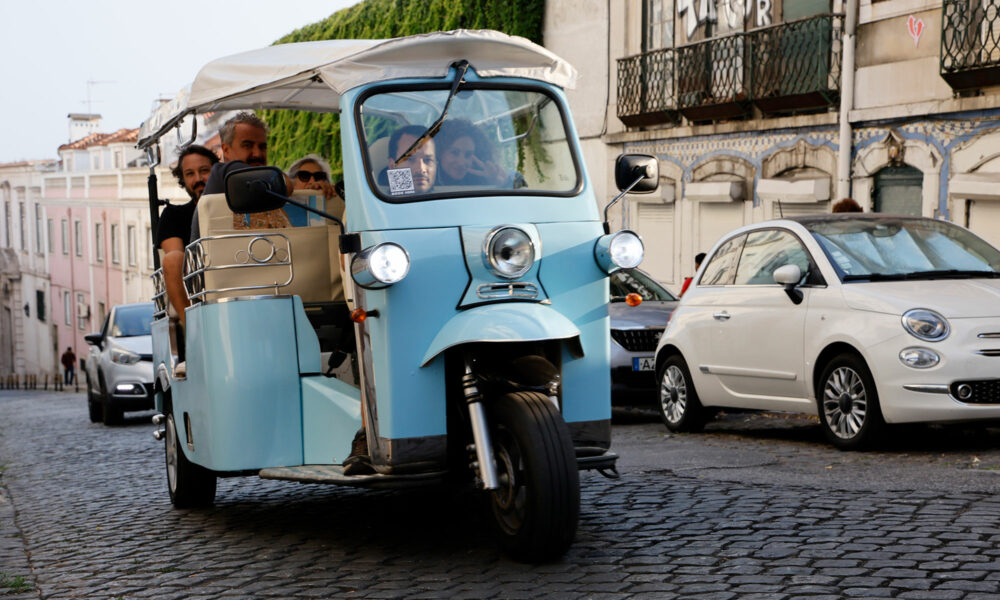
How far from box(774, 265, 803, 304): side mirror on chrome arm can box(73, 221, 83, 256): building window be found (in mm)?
57553

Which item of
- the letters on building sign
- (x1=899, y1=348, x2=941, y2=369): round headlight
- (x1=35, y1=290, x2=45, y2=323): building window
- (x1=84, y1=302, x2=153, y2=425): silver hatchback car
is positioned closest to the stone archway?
the letters on building sign

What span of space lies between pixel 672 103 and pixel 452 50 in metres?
17.3

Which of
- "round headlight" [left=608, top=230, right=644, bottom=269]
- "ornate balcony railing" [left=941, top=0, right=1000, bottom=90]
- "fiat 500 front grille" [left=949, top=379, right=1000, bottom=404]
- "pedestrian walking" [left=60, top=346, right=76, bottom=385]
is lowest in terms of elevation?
"pedestrian walking" [left=60, top=346, right=76, bottom=385]

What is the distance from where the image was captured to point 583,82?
87.6 ft

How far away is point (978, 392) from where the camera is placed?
9.30 metres

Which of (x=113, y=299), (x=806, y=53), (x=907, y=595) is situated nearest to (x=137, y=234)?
(x=113, y=299)

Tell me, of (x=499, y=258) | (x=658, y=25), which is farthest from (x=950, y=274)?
(x=658, y=25)

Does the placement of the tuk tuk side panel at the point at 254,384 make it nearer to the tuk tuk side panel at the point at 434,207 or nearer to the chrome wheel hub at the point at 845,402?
the tuk tuk side panel at the point at 434,207

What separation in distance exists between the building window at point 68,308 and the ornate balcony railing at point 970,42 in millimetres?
54777

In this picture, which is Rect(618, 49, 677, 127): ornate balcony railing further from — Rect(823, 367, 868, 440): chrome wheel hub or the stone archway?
Rect(823, 367, 868, 440): chrome wheel hub

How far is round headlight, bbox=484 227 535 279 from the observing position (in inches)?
254

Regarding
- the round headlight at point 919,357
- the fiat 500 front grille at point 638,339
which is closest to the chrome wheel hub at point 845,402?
the round headlight at point 919,357

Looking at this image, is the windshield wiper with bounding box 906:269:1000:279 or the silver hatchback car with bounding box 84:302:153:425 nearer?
the windshield wiper with bounding box 906:269:1000:279

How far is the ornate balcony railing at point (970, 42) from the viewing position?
16.3 meters
